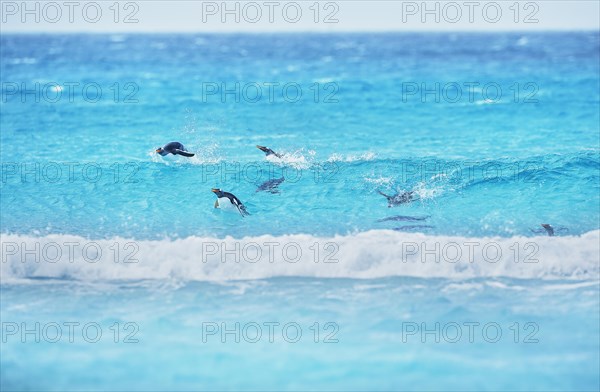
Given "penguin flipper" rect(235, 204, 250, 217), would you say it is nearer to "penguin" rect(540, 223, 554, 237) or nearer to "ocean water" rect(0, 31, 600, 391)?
"ocean water" rect(0, 31, 600, 391)

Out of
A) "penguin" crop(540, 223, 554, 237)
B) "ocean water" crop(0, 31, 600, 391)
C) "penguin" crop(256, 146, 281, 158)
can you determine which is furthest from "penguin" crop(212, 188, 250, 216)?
"penguin" crop(540, 223, 554, 237)

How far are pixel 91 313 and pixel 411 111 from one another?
11328 mm

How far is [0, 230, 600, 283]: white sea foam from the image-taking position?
8.82 m

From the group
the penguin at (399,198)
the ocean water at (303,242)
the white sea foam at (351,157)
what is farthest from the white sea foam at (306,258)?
the white sea foam at (351,157)

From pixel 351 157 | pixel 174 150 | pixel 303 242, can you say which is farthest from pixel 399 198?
pixel 174 150

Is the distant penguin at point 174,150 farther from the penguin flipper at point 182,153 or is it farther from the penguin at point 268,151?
the penguin at point 268,151

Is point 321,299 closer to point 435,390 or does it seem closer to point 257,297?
point 257,297

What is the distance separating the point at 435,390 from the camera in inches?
252

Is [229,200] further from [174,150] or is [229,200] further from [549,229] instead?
[549,229]

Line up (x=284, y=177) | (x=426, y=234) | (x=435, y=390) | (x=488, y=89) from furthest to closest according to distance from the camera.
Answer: (x=488, y=89)
(x=284, y=177)
(x=426, y=234)
(x=435, y=390)

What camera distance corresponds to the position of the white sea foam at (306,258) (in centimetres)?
882

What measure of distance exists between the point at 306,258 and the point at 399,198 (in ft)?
9.17

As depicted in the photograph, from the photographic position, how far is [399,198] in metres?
11.3

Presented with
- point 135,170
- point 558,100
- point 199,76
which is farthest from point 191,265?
point 199,76
